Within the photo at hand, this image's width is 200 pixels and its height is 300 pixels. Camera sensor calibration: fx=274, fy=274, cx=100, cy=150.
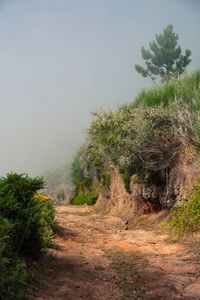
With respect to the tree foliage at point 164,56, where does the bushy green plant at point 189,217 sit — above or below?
below

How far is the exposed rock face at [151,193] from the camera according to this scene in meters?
9.98

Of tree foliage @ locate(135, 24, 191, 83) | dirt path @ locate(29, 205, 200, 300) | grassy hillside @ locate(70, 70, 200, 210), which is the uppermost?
tree foliage @ locate(135, 24, 191, 83)

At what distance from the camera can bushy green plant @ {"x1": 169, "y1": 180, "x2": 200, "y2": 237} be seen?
8125 millimetres

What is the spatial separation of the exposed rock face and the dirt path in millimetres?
1744

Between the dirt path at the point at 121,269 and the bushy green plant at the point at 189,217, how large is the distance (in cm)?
56

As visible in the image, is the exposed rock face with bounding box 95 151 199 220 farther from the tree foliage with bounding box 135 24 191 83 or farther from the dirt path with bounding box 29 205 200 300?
the tree foliage with bounding box 135 24 191 83

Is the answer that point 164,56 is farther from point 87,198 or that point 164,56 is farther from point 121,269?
point 121,269

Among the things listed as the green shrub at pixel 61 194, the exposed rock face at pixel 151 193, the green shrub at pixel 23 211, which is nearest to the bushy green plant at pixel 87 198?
the exposed rock face at pixel 151 193

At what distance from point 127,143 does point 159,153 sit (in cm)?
172

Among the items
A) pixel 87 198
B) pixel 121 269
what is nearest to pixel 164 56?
pixel 87 198

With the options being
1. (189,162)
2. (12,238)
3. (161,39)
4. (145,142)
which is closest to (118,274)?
(12,238)

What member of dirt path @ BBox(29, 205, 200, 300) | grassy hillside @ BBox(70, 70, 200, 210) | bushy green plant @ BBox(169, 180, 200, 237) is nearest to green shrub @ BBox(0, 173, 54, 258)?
dirt path @ BBox(29, 205, 200, 300)

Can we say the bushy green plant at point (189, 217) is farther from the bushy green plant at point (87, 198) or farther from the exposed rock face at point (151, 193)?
the bushy green plant at point (87, 198)

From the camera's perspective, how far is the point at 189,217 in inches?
331
